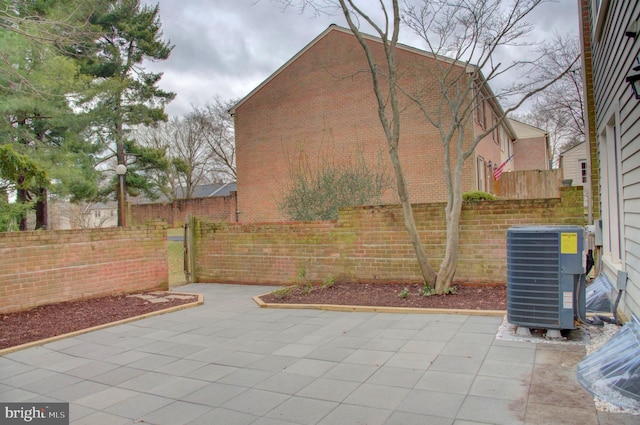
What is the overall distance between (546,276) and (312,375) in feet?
8.61

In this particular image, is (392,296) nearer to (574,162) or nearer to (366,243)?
(366,243)

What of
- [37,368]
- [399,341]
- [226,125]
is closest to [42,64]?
[37,368]

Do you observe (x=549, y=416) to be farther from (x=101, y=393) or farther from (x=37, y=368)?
(x=37, y=368)

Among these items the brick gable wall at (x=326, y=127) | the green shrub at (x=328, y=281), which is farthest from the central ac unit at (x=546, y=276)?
the brick gable wall at (x=326, y=127)

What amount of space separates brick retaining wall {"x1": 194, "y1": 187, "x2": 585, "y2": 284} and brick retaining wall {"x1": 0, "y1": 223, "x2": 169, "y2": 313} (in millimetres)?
1619

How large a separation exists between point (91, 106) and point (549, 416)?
18409 millimetres

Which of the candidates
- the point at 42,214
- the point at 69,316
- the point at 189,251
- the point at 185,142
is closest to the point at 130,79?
the point at 42,214

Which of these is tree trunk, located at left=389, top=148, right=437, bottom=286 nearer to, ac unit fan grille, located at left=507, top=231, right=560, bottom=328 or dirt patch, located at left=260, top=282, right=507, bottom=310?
dirt patch, located at left=260, top=282, right=507, bottom=310

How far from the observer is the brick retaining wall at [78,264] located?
7.41 m

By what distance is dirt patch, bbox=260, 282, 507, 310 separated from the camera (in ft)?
21.9

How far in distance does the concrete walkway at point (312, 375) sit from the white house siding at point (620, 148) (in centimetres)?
134

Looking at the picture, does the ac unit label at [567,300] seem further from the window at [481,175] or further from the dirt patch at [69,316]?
the window at [481,175]

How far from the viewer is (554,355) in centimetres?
415

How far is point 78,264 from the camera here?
27.5 feet
